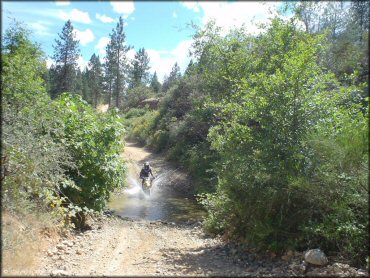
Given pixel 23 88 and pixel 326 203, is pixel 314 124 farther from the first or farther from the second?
pixel 23 88

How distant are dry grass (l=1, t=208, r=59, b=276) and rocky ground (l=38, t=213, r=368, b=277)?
0.75ft

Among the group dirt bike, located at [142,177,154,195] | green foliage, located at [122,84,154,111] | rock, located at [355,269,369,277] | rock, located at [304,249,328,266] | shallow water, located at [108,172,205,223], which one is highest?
green foliage, located at [122,84,154,111]

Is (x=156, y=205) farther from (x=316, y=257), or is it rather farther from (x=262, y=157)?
(x=316, y=257)

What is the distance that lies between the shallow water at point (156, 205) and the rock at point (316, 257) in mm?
7956

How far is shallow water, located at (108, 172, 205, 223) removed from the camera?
14320mm

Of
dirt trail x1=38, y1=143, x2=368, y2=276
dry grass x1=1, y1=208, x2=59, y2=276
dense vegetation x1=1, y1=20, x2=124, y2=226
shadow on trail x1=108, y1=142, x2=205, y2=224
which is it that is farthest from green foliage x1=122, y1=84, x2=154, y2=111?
dry grass x1=1, y1=208, x2=59, y2=276

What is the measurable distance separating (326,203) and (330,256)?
97 centimetres

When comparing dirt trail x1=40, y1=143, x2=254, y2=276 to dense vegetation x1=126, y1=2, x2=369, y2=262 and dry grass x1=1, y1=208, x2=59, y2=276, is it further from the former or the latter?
dense vegetation x1=126, y1=2, x2=369, y2=262

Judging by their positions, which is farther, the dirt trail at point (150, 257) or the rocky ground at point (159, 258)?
the dirt trail at point (150, 257)

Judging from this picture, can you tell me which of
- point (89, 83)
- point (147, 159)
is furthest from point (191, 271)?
point (89, 83)

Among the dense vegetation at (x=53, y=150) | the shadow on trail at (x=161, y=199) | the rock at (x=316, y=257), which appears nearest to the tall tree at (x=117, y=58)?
the shadow on trail at (x=161, y=199)

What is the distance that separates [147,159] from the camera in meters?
28.1

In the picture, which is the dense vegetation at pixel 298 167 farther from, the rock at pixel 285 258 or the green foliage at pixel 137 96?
the green foliage at pixel 137 96

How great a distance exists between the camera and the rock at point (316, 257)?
6.00 metres
